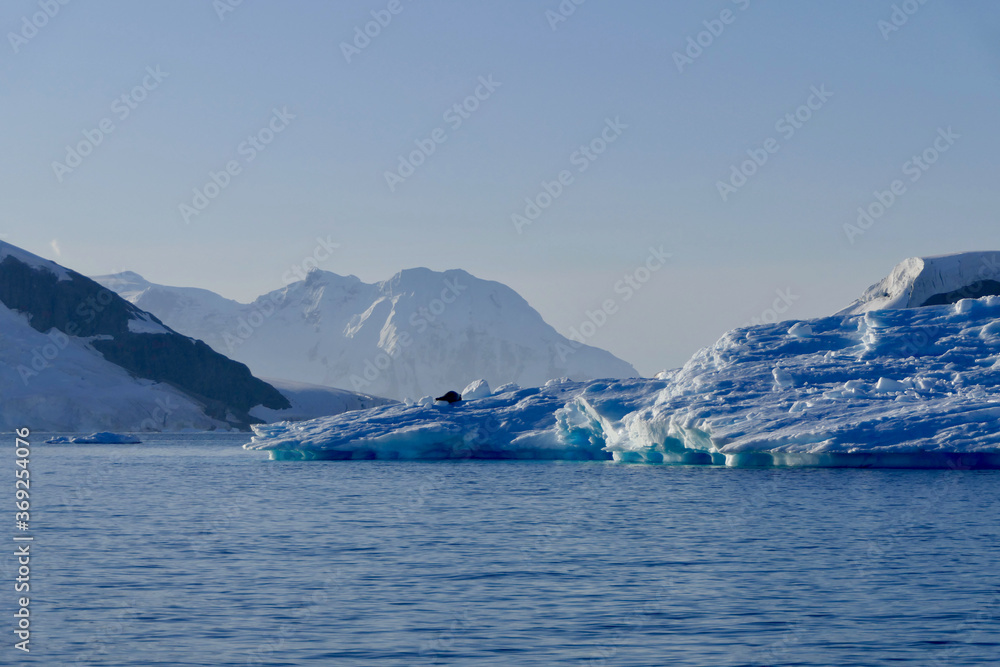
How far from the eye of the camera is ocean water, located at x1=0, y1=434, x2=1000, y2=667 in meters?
15.6

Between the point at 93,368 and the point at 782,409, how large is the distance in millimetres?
141374

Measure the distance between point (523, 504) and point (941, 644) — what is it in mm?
22569

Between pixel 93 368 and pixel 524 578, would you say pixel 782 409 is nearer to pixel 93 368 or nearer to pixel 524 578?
pixel 524 578

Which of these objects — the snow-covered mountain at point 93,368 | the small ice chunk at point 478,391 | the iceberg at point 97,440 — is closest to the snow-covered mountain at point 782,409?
the small ice chunk at point 478,391

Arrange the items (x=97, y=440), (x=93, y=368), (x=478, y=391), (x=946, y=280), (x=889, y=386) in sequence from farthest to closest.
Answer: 1. (x=93, y=368)
2. (x=97, y=440)
3. (x=946, y=280)
4. (x=478, y=391)
5. (x=889, y=386)

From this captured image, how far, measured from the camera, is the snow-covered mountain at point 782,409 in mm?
41438

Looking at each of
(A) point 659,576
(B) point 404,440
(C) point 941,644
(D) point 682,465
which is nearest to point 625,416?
(D) point 682,465

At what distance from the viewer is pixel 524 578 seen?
21.4 m

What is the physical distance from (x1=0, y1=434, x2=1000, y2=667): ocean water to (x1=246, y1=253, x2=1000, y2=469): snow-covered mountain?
7.27 ft

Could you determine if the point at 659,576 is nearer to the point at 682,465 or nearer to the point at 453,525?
the point at 453,525

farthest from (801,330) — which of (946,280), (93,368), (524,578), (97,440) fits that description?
(93,368)

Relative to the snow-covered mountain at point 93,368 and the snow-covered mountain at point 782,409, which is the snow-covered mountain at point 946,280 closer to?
the snow-covered mountain at point 782,409

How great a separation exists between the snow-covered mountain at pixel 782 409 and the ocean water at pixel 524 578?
222cm

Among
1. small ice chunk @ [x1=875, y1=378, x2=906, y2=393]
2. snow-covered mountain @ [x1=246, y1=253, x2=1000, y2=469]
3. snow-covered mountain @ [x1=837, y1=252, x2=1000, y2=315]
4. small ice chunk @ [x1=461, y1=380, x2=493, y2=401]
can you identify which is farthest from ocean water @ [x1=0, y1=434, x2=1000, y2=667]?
snow-covered mountain @ [x1=837, y1=252, x2=1000, y2=315]
